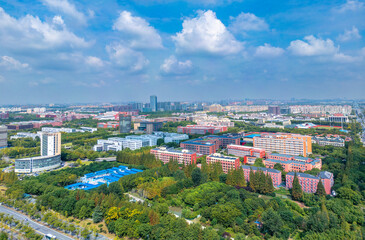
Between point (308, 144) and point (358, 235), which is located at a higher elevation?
point (308, 144)

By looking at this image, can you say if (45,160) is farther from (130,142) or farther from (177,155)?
(177,155)

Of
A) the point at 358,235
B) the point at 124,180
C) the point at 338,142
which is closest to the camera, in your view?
the point at 358,235

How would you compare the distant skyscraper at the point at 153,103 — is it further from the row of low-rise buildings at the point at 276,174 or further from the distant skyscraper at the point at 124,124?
the row of low-rise buildings at the point at 276,174

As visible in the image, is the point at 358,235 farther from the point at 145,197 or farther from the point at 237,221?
the point at 145,197

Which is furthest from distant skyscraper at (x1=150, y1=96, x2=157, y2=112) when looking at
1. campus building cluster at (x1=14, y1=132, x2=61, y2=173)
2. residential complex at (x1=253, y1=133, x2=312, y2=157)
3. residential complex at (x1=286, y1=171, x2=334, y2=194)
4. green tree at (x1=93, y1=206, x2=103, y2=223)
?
green tree at (x1=93, y1=206, x2=103, y2=223)

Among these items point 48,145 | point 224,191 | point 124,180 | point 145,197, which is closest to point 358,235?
point 224,191

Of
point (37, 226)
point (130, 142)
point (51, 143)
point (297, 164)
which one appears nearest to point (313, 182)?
point (297, 164)

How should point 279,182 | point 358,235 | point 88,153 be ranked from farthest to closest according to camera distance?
point 88,153, point 279,182, point 358,235
